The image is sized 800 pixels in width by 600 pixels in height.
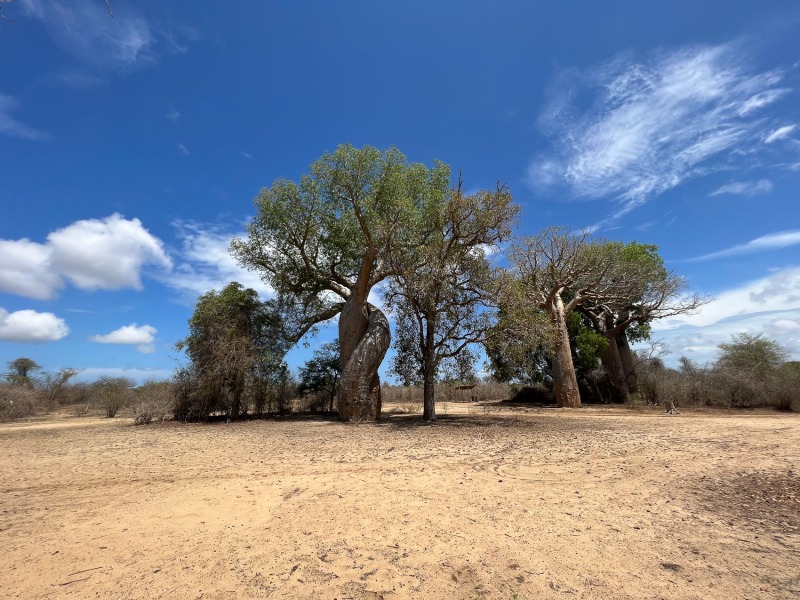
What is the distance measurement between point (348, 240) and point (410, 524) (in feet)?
41.8

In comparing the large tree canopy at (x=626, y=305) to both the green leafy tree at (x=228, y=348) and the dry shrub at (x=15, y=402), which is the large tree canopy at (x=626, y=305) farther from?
the dry shrub at (x=15, y=402)

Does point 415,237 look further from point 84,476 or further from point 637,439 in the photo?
point 84,476

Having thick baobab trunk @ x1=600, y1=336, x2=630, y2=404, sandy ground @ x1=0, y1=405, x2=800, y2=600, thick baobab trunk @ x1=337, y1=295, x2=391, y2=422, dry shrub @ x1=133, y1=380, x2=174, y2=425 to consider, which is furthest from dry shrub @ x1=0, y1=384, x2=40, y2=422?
thick baobab trunk @ x1=600, y1=336, x2=630, y2=404

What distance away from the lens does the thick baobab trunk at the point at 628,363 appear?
75.5ft

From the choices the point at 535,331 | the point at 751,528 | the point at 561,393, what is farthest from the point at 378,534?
the point at 561,393

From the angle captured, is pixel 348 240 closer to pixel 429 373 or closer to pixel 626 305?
pixel 429 373

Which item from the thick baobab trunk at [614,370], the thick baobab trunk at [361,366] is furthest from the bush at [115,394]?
the thick baobab trunk at [614,370]

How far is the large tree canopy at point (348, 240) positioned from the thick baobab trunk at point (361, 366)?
33 mm

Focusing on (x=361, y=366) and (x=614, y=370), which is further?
(x=614, y=370)

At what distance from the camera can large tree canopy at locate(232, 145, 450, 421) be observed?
1357 cm

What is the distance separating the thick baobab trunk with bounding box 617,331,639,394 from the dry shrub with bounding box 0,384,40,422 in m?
31.0

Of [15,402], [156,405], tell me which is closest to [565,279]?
[156,405]

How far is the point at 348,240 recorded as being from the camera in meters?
15.6

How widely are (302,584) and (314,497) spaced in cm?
188
